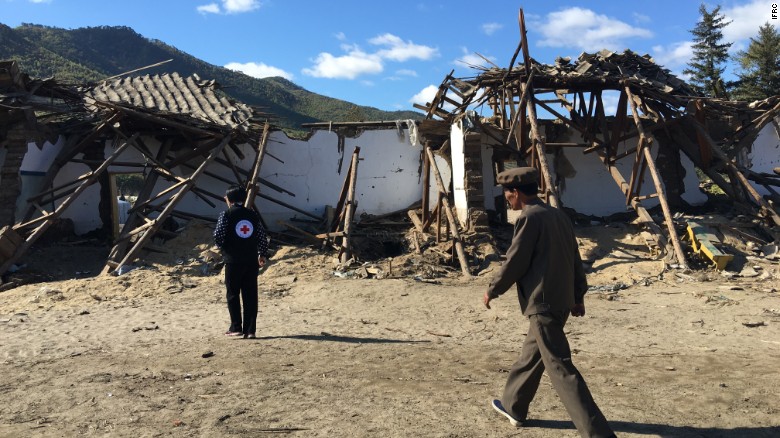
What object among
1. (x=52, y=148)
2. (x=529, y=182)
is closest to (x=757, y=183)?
(x=529, y=182)

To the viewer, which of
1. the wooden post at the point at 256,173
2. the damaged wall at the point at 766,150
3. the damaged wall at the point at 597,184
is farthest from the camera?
the damaged wall at the point at 766,150

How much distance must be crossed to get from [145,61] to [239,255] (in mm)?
61806

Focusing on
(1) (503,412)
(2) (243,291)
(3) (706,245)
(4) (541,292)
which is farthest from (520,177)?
(3) (706,245)

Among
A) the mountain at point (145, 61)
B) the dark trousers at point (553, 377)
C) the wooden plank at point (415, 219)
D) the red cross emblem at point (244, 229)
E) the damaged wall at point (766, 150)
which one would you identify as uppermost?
the mountain at point (145, 61)

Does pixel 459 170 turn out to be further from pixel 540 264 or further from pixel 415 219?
pixel 540 264

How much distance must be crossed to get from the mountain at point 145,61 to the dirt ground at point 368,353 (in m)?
38.8

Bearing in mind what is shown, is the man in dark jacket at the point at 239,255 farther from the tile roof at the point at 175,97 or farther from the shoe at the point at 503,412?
the tile roof at the point at 175,97

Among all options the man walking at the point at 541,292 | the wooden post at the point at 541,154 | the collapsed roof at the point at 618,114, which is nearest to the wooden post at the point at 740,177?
the collapsed roof at the point at 618,114

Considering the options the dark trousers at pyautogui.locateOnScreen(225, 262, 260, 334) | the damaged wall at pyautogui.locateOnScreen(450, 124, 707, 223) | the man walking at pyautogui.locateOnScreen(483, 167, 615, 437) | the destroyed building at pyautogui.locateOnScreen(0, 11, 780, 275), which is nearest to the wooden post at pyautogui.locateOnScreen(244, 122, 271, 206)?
the destroyed building at pyautogui.locateOnScreen(0, 11, 780, 275)

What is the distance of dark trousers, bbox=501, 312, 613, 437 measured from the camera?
10.7ft

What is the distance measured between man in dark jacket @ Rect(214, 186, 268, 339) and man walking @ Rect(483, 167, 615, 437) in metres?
3.18

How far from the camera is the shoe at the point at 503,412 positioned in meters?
3.66

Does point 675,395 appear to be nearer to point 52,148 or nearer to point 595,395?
point 595,395

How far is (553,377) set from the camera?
Answer: 3.39 meters
